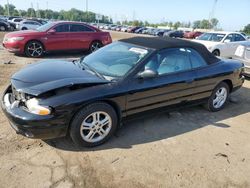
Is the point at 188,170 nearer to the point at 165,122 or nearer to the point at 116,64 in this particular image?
the point at 165,122

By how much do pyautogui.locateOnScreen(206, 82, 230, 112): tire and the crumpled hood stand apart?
249cm

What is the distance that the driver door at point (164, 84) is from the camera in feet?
11.7

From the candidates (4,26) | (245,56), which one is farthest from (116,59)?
(4,26)

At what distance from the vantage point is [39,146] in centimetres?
331

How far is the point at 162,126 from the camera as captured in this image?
4109 millimetres

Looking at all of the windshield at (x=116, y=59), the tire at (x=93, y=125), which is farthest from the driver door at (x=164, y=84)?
the tire at (x=93, y=125)

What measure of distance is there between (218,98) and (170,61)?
161 centimetres

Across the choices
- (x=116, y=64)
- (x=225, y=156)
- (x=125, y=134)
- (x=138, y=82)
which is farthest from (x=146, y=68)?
(x=225, y=156)

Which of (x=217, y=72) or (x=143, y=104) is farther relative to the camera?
(x=217, y=72)

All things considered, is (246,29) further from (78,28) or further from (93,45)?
(78,28)

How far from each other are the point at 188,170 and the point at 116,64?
190 cm

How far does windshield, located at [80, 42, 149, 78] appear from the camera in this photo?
363 cm

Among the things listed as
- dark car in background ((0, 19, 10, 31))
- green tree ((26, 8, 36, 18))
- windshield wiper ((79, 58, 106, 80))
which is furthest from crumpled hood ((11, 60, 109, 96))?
green tree ((26, 8, 36, 18))

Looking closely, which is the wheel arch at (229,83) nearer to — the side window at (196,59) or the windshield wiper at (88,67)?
the side window at (196,59)
